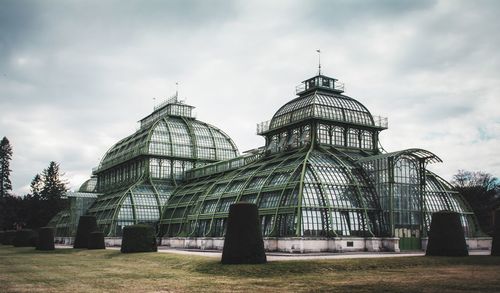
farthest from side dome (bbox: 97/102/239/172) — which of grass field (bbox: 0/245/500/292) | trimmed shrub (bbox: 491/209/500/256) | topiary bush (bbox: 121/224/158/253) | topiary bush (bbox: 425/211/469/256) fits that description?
trimmed shrub (bbox: 491/209/500/256)

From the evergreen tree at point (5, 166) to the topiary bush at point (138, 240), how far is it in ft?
290

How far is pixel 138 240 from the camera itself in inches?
2242

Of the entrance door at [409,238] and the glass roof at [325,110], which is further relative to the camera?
the glass roof at [325,110]

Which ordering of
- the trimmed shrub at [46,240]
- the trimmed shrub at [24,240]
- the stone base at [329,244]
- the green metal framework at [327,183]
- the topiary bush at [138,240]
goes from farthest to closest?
the trimmed shrub at [24,240] → the trimmed shrub at [46,240] → the topiary bush at [138,240] → the green metal framework at [327,183] → the stone base at [329,244]

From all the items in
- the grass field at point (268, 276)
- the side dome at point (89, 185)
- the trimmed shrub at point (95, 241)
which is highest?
the side dome at point (89, 185)

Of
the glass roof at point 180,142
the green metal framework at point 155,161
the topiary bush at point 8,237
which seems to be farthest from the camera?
the topiary bush at point 8,237

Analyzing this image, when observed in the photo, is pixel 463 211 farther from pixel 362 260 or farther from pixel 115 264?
pixel 115 264

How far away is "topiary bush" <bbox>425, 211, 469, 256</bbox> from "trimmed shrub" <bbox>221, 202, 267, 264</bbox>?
16139 millimetres

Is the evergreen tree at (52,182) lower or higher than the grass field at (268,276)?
higher

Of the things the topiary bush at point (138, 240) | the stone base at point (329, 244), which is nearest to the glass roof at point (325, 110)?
the stone base at point (329, 244)

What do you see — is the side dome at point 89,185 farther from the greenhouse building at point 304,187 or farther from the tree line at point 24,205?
the greenhouse building at point 304,187

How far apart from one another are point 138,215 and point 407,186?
43.4 m

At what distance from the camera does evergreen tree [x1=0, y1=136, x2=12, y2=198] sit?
132m

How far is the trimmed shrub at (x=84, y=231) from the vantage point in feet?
233
